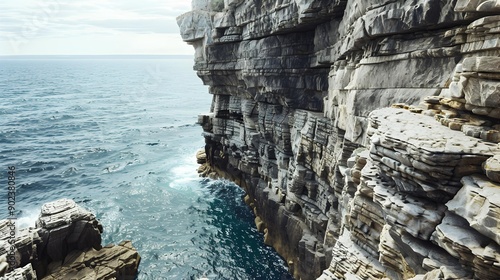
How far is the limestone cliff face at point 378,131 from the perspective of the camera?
8758 mm

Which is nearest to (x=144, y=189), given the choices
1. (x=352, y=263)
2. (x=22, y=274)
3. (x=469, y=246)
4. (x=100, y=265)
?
(x=100, y=265)

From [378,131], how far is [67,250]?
27211mm

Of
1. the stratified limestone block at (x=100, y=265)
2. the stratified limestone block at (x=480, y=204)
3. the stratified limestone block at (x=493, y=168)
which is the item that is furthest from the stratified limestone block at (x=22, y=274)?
the stratified limestone block at (x=493, y=168)

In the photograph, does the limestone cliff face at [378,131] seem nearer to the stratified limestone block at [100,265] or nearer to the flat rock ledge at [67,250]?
the stratified limestone block at [100,265]

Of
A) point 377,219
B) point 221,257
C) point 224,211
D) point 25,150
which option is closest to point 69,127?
point 25,150

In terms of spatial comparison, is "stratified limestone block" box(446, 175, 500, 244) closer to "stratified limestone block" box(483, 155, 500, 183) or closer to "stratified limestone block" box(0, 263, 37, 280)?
"stratified limestone block" box(483, 155, 500, 183)

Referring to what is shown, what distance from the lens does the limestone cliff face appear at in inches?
345

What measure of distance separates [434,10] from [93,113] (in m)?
97.9

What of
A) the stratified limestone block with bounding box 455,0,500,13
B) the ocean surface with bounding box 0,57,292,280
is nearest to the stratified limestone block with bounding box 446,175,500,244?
the stratified limestone block with bounding box 455,0,500,13

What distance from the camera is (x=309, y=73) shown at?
2838 cm

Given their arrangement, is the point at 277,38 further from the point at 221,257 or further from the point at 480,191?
the point at 480,191

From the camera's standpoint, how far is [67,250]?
88.6ft

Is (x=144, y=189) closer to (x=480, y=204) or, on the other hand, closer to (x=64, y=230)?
(x=64, y=230)

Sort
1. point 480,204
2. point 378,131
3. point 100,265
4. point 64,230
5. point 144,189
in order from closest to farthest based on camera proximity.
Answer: point 480,204 < point 378,131 < point 64,230 < point 100,265 < point 144,189
